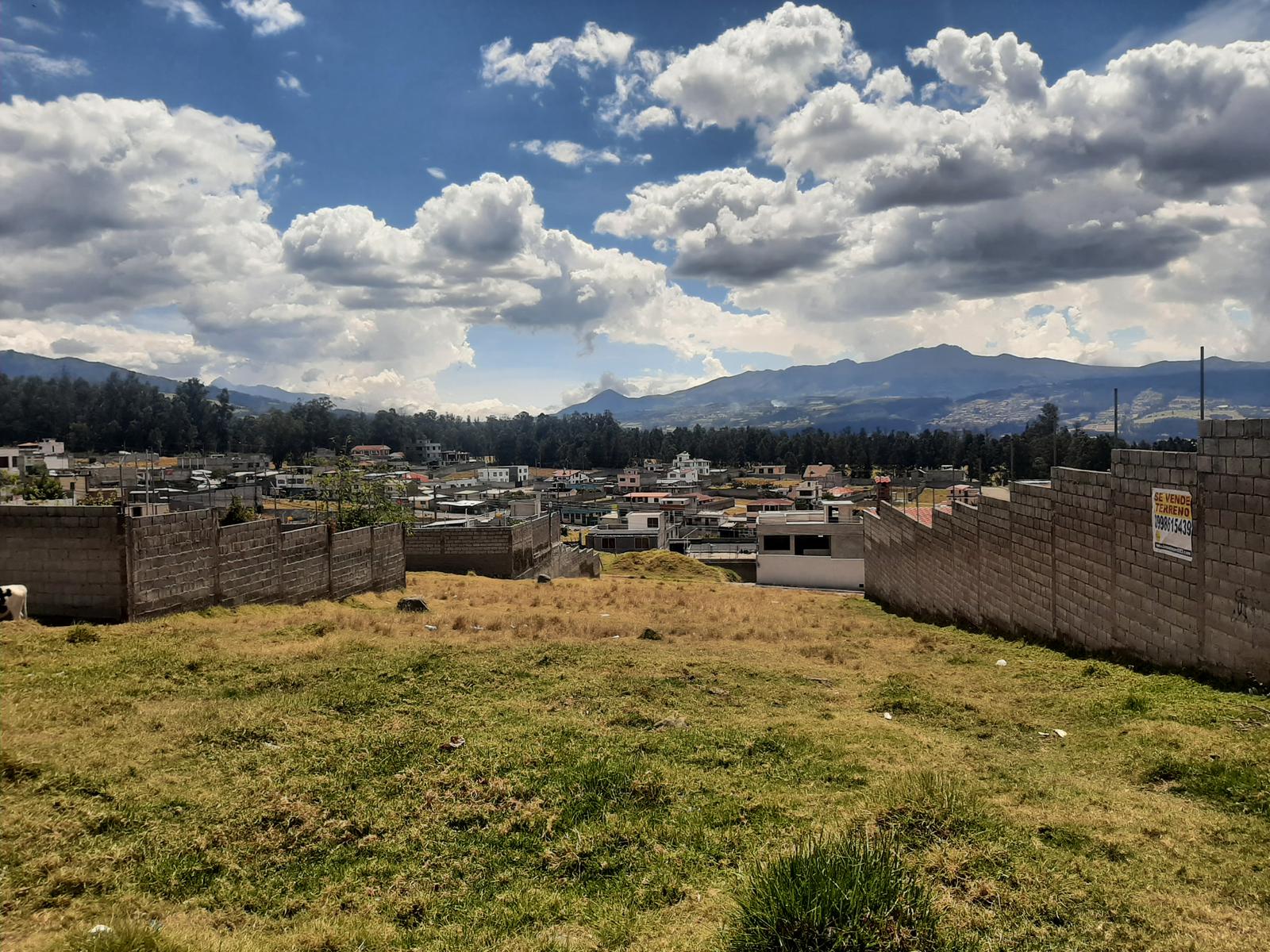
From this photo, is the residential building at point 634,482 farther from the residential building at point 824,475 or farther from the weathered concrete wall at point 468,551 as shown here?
the weathered concrete wall at point 468,551

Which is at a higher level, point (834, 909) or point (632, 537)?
point (834, 909)

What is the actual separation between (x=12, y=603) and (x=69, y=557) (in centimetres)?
108

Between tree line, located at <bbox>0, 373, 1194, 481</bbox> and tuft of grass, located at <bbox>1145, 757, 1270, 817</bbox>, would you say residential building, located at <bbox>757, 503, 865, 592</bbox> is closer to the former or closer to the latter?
tuft of grass, located at <bbox>1145, 757, 1270, 817</bbox>

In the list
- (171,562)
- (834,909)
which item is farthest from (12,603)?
(834,909)

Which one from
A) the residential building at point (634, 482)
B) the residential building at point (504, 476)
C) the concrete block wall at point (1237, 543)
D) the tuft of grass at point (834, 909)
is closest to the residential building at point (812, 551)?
the concrete block wall at point (1237, 543)

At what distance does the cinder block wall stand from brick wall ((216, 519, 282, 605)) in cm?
1611

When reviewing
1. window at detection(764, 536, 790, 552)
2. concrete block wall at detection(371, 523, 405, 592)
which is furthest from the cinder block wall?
window at detection(764, 536, 790, 552)

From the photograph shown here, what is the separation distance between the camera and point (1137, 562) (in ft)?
34.3

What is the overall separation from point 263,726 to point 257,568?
360 inches

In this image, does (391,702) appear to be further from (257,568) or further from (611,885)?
(257,568)

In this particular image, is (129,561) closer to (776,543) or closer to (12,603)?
(12,603)

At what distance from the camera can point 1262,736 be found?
22.5 ft

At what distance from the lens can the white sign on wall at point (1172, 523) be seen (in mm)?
9289

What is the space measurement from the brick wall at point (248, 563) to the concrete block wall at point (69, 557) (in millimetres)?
2258
